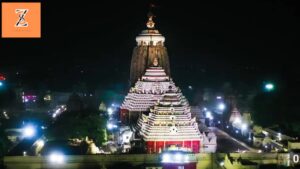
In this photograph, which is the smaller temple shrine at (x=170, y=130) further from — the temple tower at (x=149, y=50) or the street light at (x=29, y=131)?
the temple tower at (x=149, y=50)

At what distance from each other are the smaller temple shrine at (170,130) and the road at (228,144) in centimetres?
147

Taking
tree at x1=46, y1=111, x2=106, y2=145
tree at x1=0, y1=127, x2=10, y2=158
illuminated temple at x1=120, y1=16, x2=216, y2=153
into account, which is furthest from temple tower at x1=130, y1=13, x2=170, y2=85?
tree at x1=0, y1=127, x2=10, y2=158

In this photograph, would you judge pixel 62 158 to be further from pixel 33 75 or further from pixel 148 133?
pixel 33 75

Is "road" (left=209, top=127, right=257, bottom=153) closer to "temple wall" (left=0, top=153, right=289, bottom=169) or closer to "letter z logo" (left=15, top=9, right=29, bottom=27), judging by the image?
"temple wall" (left=0, top=153, right=289, bottom=169)

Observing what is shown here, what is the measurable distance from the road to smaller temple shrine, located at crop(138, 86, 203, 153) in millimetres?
1471

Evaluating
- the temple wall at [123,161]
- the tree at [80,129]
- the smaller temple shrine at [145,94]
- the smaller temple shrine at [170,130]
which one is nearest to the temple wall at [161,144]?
the smaller temple shrine at [170,130]

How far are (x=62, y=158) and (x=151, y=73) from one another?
27.5 ft

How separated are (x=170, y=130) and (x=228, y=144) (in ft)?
13.3

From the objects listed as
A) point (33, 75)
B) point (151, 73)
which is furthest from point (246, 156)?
point (33, 75)

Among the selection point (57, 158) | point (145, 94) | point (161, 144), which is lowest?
point (57, 158)

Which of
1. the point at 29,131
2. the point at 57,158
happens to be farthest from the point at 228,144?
the point at 29,131

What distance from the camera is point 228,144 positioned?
23.7 m

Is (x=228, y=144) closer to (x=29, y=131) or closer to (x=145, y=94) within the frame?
(x=145, y=94)

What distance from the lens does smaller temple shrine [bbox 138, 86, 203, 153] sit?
20375 millimetres
